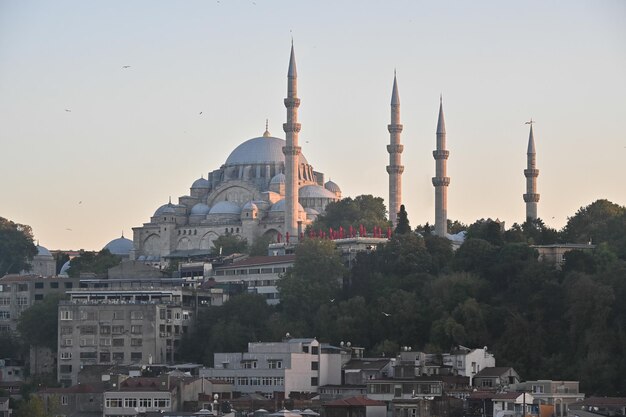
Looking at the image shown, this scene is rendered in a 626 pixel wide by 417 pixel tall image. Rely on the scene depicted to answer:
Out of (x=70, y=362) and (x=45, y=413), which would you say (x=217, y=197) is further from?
(x=45, y=413)

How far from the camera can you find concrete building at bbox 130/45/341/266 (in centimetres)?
12044

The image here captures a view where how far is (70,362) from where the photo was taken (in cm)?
9512

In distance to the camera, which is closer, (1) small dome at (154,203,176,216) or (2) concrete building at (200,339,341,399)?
(2) concrete building at (200,339,341,399)

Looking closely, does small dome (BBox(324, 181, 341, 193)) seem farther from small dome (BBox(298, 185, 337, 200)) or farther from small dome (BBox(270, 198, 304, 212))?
small dome (BBox(270, 198, 304, 212))

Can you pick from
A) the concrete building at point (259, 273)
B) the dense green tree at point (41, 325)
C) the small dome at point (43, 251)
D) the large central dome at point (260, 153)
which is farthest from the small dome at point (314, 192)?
the dense green tree at point (41, 325)

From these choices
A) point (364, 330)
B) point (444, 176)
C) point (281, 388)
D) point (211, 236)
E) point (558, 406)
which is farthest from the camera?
point (211, 236)

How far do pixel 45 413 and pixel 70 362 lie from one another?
15.4 m

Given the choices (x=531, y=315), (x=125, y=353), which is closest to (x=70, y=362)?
(x=125, y=353)

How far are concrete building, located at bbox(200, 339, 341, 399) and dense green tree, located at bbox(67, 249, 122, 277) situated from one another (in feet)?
81.9

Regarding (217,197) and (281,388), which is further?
(217,197)

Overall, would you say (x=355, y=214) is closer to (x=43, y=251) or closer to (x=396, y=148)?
(x=396, y=148)

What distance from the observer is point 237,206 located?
123 meters

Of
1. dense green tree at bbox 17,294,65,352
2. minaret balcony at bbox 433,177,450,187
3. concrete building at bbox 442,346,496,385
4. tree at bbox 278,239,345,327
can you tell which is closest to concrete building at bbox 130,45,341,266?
minaret balcony at bbox 433,177,450,187

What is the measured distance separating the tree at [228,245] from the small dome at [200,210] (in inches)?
247
